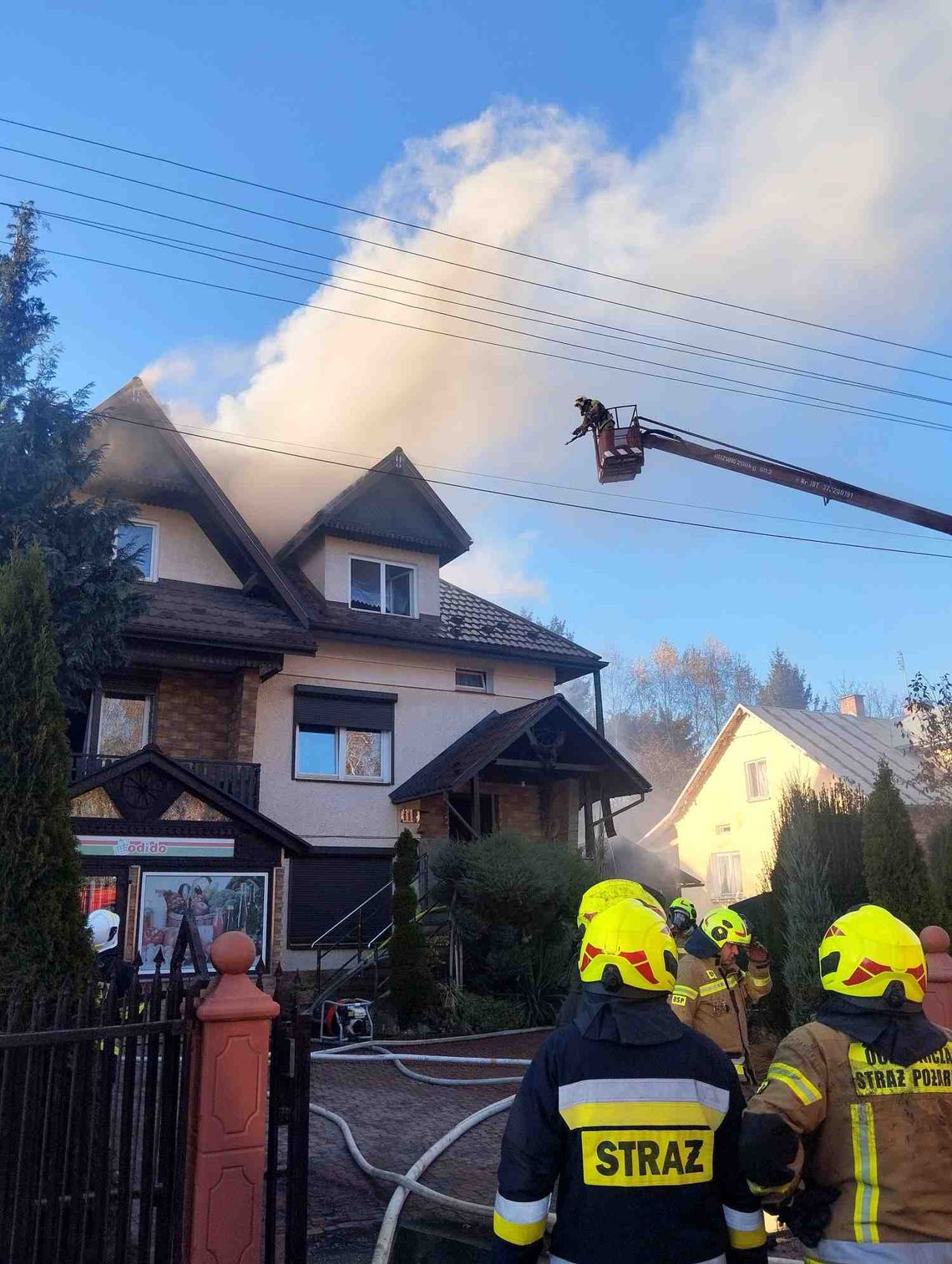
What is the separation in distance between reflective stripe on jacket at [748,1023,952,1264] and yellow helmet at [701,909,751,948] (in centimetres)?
371

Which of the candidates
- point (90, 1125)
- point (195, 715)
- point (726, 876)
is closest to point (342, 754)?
point (195, 715)

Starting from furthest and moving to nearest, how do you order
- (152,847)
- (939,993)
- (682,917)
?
(152,847) → (682,917) → (939,993)

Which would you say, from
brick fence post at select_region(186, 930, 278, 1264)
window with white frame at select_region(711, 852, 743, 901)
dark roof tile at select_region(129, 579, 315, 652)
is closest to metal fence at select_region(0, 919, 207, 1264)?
brick fence post at select_region(186, 930, 278, 1264)

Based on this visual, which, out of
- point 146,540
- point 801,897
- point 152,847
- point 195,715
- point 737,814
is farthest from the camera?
point 737,814

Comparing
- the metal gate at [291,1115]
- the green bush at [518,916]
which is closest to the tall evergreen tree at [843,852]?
the green bush at [518,916]

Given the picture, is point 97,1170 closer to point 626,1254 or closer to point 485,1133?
point 626,1254

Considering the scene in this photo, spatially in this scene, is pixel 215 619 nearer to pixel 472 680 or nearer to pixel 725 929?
pixel 472 680

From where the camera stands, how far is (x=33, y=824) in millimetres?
5918

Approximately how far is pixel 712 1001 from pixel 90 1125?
4.01 meters

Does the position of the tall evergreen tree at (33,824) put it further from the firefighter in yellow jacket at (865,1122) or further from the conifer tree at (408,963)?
the conifer tree at (408,963)

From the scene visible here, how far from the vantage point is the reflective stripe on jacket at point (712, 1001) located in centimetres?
631

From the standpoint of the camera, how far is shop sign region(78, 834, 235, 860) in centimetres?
1324

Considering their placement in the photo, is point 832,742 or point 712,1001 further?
point 832,742

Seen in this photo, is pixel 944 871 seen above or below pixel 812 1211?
above
